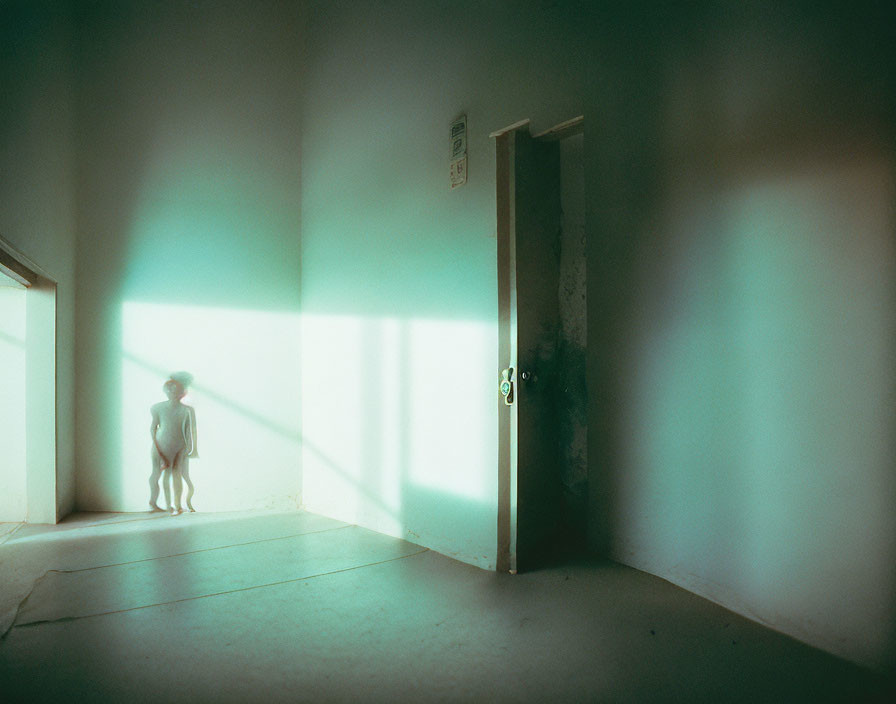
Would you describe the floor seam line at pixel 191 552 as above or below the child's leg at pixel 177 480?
below

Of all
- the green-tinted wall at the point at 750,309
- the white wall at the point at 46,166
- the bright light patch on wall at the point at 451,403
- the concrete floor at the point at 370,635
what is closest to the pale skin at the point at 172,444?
the white wall at the point at 46,166

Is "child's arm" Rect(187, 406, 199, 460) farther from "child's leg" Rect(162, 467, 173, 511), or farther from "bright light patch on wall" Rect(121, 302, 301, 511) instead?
"child's leg" Rect(162, 467, 173, 511)

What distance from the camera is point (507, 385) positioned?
2447mm

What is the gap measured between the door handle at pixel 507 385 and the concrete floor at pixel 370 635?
750 millimetres

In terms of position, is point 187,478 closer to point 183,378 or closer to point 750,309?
point 183,378

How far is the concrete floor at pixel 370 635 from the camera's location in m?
1.58

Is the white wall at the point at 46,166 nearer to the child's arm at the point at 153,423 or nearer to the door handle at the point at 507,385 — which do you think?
the child's arm at the point at 153,423

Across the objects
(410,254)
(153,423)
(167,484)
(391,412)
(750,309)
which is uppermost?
(410,254)

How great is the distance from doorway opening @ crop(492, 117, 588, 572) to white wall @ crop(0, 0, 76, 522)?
2.23 m

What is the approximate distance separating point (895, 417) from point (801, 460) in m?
0.30

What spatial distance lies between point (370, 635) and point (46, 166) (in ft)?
9.82

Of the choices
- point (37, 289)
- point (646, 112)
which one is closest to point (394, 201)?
point (646, 112)

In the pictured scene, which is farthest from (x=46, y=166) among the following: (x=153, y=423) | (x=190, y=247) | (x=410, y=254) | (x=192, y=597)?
(x=192, y=597)

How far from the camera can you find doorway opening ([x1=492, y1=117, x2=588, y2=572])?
2480 millimetres
